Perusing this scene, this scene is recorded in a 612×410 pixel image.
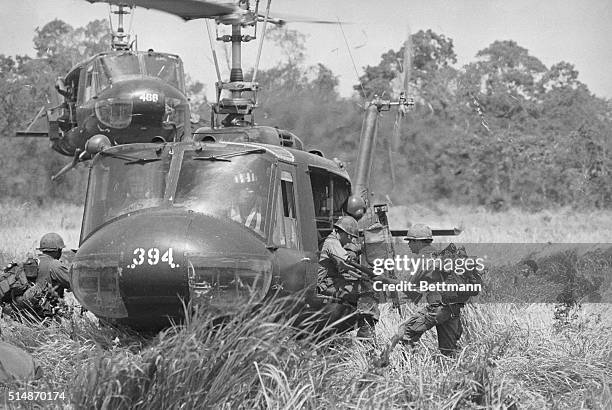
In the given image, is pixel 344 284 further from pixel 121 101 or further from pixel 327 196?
pixel 121 101

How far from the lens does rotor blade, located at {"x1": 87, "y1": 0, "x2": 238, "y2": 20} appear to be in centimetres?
1014

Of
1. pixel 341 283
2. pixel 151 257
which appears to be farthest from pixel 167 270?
pixel 341 283

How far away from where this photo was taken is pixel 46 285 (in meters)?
9.71

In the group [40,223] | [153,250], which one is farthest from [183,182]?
[40,223]

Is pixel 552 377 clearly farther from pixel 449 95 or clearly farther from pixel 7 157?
pixel 449 95

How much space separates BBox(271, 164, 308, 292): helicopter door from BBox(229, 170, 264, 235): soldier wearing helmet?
0.51 feet

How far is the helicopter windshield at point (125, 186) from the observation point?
27.0ft

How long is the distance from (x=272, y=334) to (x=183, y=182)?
2.00 m

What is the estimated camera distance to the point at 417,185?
121 feet

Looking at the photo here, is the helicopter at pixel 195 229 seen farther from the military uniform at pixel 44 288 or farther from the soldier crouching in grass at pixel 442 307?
the military uniform at pixel 44 288

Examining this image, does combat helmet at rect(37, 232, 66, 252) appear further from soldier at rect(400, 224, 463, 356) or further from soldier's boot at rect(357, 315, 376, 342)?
soldier at rect(400, 224, 463, 356)

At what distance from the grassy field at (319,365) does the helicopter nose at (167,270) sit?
23cm

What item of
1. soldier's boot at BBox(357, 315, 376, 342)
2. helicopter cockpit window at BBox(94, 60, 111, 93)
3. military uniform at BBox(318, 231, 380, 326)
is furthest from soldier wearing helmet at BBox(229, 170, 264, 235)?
helicopter cockpit window at BBox(94, 60, 111, 93)

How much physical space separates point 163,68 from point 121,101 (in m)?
1.73
